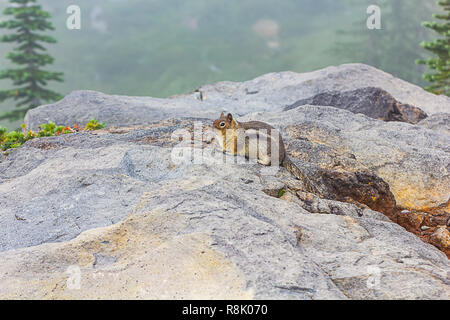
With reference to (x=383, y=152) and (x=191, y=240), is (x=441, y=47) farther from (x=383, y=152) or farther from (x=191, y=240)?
(x=191, y=240)

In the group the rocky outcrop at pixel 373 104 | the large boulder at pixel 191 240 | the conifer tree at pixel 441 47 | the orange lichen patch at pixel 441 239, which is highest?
the conifer tree at pixel 441 47

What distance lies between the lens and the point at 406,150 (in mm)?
9188

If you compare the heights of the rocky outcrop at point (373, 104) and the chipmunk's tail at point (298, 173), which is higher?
the rocky outcrop at point (373, 104)

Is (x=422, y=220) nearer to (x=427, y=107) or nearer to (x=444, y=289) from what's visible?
(x=444, y=289)

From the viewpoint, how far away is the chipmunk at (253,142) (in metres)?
7.25

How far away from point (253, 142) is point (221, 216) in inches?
104

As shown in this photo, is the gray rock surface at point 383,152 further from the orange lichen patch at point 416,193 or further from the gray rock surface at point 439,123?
the gray rock surface at point 439,123

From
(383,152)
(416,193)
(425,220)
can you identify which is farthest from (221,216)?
(383,152)

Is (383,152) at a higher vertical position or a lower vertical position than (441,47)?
lower

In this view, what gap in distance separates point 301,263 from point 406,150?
588 centimetres

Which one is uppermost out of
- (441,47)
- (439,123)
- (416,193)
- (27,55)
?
(27,55)

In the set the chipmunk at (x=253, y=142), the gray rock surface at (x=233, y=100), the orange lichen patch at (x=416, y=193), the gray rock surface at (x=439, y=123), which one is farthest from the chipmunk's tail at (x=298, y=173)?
the gray rock surface at (x=439, y=123)

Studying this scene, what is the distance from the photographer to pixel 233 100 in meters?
16.0

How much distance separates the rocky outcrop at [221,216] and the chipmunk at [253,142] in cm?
26
